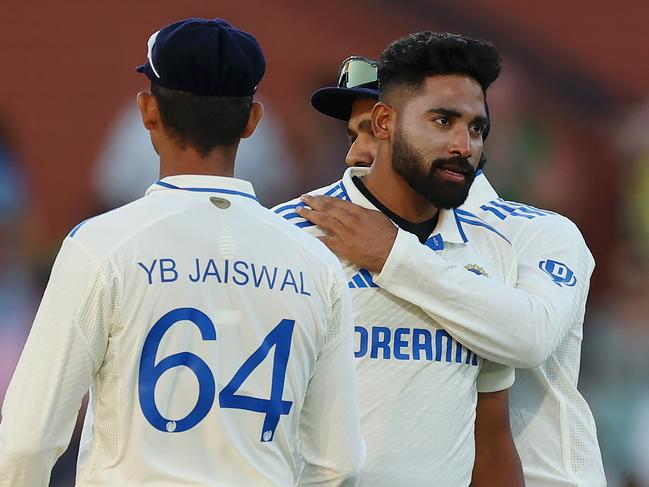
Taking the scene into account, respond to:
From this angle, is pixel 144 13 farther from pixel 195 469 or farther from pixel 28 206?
pixel 195 469

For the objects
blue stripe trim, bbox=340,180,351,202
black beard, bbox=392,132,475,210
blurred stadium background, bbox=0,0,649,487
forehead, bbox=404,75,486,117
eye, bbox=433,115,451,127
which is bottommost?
blurred stadium background, bbox=0,0,649,487

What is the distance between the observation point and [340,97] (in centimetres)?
363

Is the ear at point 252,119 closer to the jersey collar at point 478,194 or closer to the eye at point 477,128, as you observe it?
the eye at point 477,128

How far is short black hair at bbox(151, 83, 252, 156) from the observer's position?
2.12 m

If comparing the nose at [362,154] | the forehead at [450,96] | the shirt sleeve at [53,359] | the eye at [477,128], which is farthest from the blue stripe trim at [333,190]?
the shirt sleeve at [53,359]

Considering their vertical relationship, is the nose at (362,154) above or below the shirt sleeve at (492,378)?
above

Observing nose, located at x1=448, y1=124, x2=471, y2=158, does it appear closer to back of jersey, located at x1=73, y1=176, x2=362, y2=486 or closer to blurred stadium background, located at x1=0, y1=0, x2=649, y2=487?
back of jersey, located at x1=73, y1=176, x2=362, y2=486

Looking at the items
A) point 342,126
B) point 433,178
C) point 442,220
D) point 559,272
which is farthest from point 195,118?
point 342,126

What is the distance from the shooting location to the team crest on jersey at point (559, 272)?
2.96 meters

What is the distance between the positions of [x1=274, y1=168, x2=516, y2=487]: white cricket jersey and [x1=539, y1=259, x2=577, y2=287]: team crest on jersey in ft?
0.79

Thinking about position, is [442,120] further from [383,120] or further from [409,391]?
[409,391]

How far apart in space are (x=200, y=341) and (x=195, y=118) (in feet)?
1.29

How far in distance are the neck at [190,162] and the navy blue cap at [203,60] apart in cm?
10

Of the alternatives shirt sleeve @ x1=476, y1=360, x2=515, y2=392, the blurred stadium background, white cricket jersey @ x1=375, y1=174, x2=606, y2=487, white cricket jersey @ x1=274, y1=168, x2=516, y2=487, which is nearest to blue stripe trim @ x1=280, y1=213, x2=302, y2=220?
white cricket jersey @ x1=274, y1=168, x2=516, y2=487
